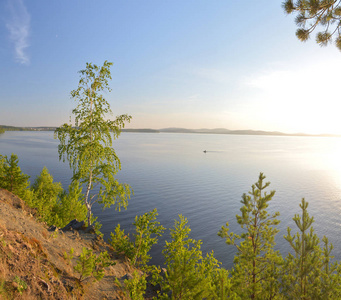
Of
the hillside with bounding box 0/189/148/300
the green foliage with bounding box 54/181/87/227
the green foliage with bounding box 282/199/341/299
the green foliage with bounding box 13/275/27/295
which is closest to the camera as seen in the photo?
the green foliage with bounding box 13/275/27/295

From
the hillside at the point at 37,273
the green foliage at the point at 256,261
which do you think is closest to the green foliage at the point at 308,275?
the green foliage at the point at 256,261

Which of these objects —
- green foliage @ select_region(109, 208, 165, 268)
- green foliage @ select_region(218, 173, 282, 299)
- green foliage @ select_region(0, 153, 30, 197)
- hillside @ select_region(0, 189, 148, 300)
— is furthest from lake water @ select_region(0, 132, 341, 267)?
green foliage @ select_region(218, 173, 282, 299)

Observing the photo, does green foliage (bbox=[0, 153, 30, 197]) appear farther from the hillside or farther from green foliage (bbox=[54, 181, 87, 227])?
the hillside

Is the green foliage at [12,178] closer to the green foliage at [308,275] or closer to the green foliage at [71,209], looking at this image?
the green foliage at [71,209]

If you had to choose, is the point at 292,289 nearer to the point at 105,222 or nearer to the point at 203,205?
the point at 105,222

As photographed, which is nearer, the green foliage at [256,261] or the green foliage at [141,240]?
the green foliage at [256,261]

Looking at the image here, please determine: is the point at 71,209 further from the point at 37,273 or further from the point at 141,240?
the point at 37,273

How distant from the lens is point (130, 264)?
52.3 feet

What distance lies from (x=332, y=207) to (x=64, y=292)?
60607mm

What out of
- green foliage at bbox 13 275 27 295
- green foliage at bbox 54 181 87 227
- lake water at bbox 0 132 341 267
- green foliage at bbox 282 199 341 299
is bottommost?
lake water at bbox 0 132 341 267

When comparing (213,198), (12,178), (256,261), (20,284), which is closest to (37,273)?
(20,284)

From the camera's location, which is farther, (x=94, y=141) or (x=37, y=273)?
(x=94, y=141)

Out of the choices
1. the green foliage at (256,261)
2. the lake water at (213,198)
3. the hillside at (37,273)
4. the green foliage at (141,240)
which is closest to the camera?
the hillside at (37,273)

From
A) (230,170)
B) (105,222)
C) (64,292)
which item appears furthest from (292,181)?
(64,292)
